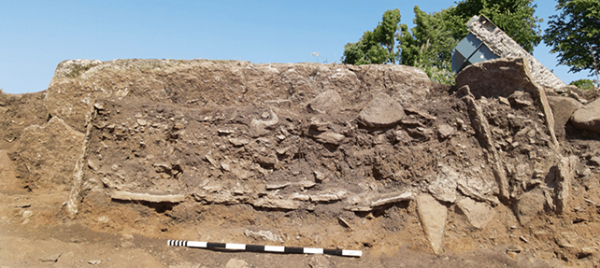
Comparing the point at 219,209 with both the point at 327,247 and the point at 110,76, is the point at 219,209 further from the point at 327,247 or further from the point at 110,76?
the point at 110,76

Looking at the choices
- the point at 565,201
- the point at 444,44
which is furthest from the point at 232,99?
the point at 444,44

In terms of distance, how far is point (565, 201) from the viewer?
3.83m

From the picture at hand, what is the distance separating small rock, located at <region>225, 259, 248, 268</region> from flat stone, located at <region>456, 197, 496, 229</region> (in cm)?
250

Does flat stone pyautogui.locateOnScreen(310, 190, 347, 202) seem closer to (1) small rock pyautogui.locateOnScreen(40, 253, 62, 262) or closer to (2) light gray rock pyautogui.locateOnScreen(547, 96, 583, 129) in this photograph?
(1) small rock pyautogui.locateOnScreen(40, 253, 62, 262)

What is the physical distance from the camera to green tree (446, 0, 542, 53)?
14.8m

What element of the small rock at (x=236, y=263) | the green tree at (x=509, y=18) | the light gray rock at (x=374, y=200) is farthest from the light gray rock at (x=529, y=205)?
the green tree at (x=509, y=18)

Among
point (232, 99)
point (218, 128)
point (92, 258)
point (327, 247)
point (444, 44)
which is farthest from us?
point (444, 44)

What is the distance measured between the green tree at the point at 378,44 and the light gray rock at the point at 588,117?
34.8ft

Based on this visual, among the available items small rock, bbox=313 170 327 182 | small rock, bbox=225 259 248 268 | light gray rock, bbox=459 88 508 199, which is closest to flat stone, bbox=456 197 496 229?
light gray rock, bbox=459 88 508 199

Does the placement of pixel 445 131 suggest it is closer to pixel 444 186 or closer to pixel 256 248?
pixel 444 186

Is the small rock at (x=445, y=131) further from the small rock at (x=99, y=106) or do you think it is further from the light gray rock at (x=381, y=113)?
the small rock at (x=99, y=106)

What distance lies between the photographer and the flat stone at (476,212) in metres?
3.92

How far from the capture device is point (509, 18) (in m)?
14.7

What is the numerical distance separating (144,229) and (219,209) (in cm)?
85
